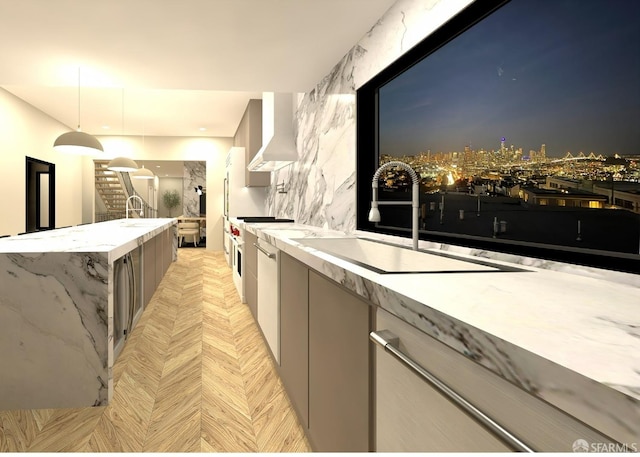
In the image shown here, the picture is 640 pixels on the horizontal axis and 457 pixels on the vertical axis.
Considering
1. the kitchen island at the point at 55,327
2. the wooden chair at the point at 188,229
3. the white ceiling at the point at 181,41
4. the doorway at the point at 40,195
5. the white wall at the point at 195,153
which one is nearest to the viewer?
the kitchen island at the point at 55,327

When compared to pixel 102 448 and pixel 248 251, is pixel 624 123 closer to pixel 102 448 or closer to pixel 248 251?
pixel 102 448

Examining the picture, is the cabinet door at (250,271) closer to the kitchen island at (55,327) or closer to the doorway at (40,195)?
the kitchen island at (55,327)

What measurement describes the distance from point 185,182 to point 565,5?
1382 centimetres

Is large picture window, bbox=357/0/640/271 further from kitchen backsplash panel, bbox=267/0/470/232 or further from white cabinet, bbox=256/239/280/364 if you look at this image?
white cabinet, bbox=256/239/280/364

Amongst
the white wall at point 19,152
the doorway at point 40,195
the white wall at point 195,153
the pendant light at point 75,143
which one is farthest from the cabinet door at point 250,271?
the white wall at point 195,153

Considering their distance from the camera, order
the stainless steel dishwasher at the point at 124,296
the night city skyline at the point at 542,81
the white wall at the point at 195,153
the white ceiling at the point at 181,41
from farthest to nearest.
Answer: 1. the white wall at the point at 195,153
2. the stainless steel dishwasher at the point at 124,296
3. the white ceiling at the point at 181,41
4. the night city skyline at the point at 542,81

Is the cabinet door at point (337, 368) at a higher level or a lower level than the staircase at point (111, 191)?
lower

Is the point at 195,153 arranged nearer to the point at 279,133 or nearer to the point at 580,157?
the point at 279,133

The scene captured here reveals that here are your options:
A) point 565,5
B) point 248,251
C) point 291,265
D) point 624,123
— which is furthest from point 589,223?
point 248,251

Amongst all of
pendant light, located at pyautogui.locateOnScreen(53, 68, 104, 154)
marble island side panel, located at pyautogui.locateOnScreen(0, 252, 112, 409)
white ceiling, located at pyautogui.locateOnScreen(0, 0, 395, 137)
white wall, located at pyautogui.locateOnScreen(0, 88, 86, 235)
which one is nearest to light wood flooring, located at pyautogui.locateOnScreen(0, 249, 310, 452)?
marble island side panel, located at pyautogui.locateOnScreen(0, 252, 112, 409)

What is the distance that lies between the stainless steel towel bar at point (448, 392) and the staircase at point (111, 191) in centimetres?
1118

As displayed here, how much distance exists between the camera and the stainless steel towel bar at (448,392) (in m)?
0.54

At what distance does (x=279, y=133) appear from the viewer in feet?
14.7

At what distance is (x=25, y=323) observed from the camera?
207cm
